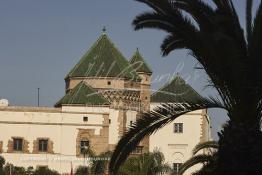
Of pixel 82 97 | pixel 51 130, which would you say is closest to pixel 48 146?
pixel 51 130

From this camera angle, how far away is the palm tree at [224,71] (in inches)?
472

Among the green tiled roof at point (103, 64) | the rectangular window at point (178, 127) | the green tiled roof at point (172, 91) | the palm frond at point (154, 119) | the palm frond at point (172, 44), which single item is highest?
the green tiled roof at point (103, 64)

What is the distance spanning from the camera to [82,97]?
50.6 metres

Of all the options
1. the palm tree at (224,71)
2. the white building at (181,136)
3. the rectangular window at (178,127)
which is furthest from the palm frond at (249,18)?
the rectangular window at (178,127)

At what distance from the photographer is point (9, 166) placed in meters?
46.6

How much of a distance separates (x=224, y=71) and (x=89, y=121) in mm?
37687

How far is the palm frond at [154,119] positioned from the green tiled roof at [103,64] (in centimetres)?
4057

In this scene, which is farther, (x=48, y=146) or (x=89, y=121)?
(x=89, y=121)

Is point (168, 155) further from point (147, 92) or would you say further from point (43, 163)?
point (43, 163)

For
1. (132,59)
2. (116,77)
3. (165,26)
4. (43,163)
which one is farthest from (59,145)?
(165,26)

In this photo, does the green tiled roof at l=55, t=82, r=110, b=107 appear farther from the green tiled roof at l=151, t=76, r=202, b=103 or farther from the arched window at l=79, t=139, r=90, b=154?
the green tiled roof at l=151, t=76, r=202, b=103

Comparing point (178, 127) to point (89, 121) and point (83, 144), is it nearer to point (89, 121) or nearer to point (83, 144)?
point (89, 121)

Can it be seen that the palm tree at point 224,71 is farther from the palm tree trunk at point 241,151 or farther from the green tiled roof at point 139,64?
the green tiled roof at point 139,64

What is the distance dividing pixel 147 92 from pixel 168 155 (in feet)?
20.2
